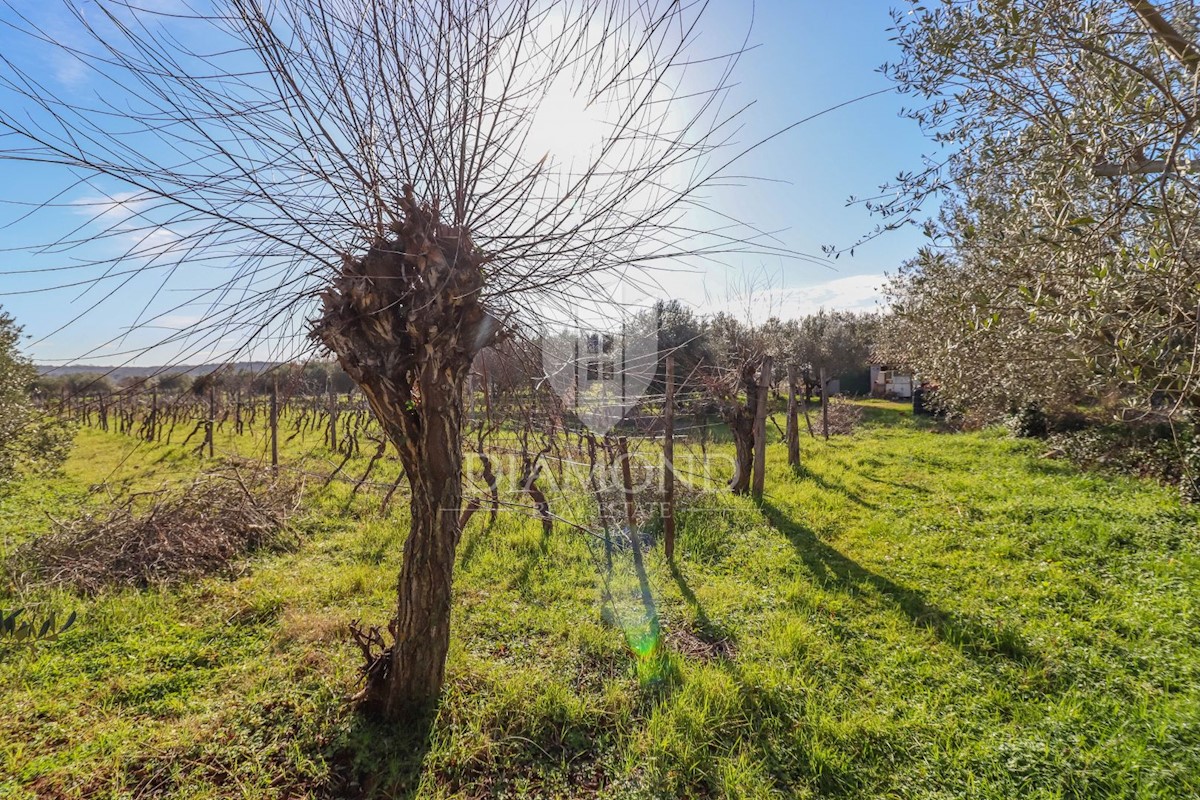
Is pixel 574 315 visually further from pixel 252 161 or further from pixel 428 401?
pixel 252 161

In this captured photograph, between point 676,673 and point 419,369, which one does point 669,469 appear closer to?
point 676,673

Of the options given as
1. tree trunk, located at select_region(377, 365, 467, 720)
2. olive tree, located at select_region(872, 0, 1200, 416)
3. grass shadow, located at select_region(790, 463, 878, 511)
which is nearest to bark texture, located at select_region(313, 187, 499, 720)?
tree trunk, located at select_region(377, 365, 467, 720)

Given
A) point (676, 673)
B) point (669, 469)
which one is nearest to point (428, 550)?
point (676, 673)

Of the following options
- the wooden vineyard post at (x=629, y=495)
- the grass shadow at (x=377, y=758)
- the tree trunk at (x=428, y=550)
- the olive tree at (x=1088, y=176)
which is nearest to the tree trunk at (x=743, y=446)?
the wooden vineyard post at (x=629, y=495)

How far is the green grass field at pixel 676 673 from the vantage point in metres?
2.58

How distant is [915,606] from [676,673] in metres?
2.41

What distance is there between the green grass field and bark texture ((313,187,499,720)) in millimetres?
406

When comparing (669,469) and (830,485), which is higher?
(669,469)

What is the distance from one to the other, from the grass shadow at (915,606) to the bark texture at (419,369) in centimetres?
376

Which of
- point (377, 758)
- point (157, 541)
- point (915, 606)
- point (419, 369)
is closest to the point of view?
point (419, 369)

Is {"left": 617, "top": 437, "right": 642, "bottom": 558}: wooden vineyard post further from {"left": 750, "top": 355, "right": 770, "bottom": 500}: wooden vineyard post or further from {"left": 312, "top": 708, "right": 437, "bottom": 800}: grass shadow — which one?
{"left": 312, "top": 708, "right": 437, "bottom": 800}: grass shadow

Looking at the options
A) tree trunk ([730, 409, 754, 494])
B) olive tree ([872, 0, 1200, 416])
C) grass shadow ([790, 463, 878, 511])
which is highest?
olive tree ([872, 0, 1200, 416])

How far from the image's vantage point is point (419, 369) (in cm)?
250

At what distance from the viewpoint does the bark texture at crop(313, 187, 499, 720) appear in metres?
2.37
